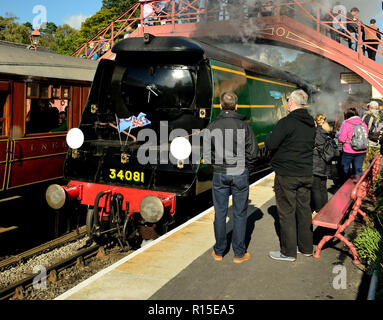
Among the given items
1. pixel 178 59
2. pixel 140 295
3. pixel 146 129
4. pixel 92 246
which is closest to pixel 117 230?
pixel 92 246

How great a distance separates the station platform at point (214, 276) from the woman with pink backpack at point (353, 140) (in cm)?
255

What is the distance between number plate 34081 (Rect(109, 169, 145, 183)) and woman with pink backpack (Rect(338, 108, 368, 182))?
3.56 m

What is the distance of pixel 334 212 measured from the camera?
14.9 feet

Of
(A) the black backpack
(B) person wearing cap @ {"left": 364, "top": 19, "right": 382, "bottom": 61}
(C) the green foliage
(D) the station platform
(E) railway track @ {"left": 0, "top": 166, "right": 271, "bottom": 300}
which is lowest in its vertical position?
(E) railway track @ {"left": 0, "top": 166, "right": 271, "bottom": 300}

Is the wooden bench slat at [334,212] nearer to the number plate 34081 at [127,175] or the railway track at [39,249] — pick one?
the number plate 34081 at [127,175]

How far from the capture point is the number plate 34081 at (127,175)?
17.8ft

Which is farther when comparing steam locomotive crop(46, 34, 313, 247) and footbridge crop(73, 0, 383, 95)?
footbridge crop(73, 0, 383, 95)

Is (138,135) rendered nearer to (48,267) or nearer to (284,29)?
(48,267)

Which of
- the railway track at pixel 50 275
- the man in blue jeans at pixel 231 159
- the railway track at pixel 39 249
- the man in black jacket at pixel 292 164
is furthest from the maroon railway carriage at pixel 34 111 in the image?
the man in black jacket at pixel 292 164

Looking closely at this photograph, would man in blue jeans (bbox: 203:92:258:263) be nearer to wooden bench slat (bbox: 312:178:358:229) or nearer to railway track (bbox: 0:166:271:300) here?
wooden bench slat (bbox: 312:178:358:229)

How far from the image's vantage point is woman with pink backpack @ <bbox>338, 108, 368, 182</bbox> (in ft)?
21.7

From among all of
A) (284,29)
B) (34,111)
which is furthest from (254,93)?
(284,29)

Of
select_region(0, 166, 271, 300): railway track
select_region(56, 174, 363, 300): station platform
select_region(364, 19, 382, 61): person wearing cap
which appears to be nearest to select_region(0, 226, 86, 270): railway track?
select_region(0, 166, 271, 300): railway track

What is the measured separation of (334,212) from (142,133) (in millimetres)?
2929
